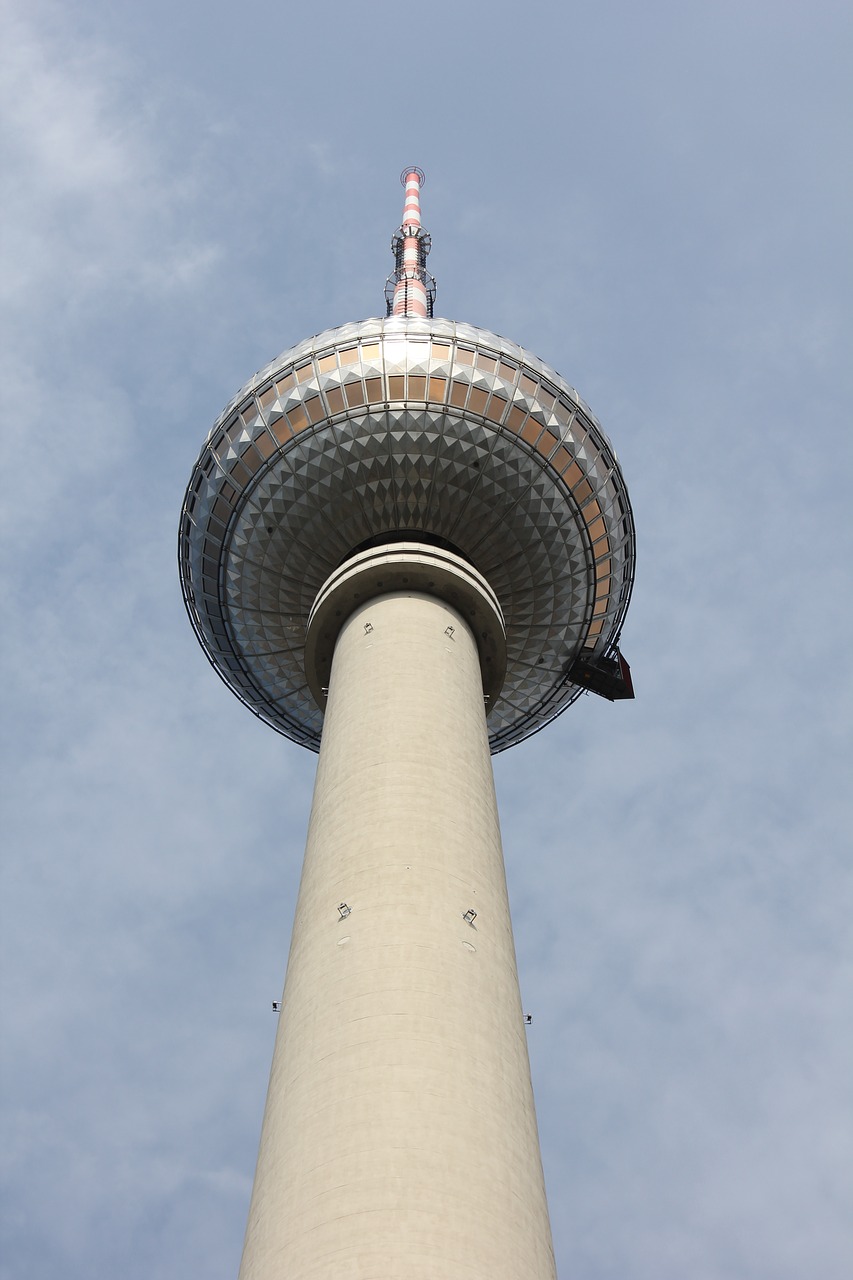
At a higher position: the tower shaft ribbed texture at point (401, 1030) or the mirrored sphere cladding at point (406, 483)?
the mirrored sphere cladding at point (406, 483)

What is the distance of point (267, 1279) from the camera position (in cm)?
2017

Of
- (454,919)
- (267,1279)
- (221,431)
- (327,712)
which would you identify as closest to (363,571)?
(327,712)

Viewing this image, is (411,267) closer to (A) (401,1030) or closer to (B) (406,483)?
(B) (406,483)

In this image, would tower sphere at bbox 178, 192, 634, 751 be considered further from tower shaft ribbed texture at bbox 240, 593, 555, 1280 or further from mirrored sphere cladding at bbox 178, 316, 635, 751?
tower shaft ribbed texture at bbox 240, 593, 555, 1280

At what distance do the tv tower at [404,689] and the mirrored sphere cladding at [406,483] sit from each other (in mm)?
83

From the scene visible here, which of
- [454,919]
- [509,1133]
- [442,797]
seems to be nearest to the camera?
[509,1133]

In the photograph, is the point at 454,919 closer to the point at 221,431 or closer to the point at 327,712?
the point at 327,712

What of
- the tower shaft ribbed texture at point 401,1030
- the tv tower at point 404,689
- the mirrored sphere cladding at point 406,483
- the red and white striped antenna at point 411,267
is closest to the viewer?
the tower shaft ribbed texture at point 401,1030

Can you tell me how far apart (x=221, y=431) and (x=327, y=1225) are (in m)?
26.8

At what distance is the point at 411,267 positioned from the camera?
56125 millimetres

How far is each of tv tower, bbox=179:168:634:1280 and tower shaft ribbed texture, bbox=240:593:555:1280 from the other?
0.17ft

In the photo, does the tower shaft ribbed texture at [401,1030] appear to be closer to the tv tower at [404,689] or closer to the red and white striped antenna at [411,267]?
A: the tv tower at [404,689]

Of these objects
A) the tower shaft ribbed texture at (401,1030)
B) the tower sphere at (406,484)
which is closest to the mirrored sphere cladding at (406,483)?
the tower sphere at (406,484)

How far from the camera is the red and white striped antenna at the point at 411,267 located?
2080 inches
